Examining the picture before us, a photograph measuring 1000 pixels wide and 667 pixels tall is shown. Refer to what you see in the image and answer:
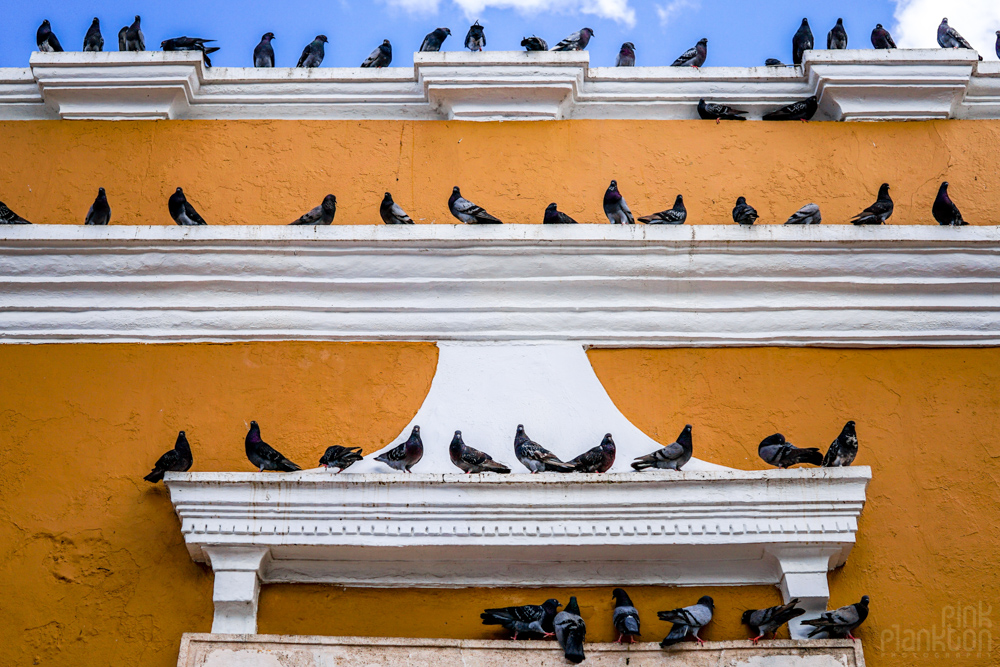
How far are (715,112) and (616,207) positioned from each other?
0.93 metres

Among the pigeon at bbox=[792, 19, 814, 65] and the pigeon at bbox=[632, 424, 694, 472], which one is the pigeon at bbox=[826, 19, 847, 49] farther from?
the pigeon at bbox=[632, 424, 694, 472]

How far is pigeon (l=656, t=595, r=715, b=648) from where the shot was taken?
5.07 metres

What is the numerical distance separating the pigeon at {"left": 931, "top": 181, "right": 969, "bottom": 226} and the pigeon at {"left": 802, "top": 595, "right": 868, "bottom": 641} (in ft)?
7.07

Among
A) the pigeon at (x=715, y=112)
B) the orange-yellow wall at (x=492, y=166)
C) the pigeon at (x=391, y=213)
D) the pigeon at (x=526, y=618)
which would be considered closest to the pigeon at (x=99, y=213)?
the orange-yellow wall at (x=492, y=166)

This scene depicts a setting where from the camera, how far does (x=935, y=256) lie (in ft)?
19.8

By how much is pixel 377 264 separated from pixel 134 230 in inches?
46.1

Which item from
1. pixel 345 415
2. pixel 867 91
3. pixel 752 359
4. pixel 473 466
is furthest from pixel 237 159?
pixel 867 91

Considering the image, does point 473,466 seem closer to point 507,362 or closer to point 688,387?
point 507,362

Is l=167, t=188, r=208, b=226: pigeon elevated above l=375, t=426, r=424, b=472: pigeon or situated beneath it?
elevated above

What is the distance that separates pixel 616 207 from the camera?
6.50 meters

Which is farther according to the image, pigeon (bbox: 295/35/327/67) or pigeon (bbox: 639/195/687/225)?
pigeon (bbox: 295/35/327/67)

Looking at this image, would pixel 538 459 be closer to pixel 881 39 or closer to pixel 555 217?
pixel 555 217

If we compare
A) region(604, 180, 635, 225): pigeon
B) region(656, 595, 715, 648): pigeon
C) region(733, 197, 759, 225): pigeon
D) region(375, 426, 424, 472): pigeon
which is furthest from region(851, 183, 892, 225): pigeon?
region(375, 426, 424, 472): pigeon

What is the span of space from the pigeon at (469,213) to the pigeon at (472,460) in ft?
4.12
